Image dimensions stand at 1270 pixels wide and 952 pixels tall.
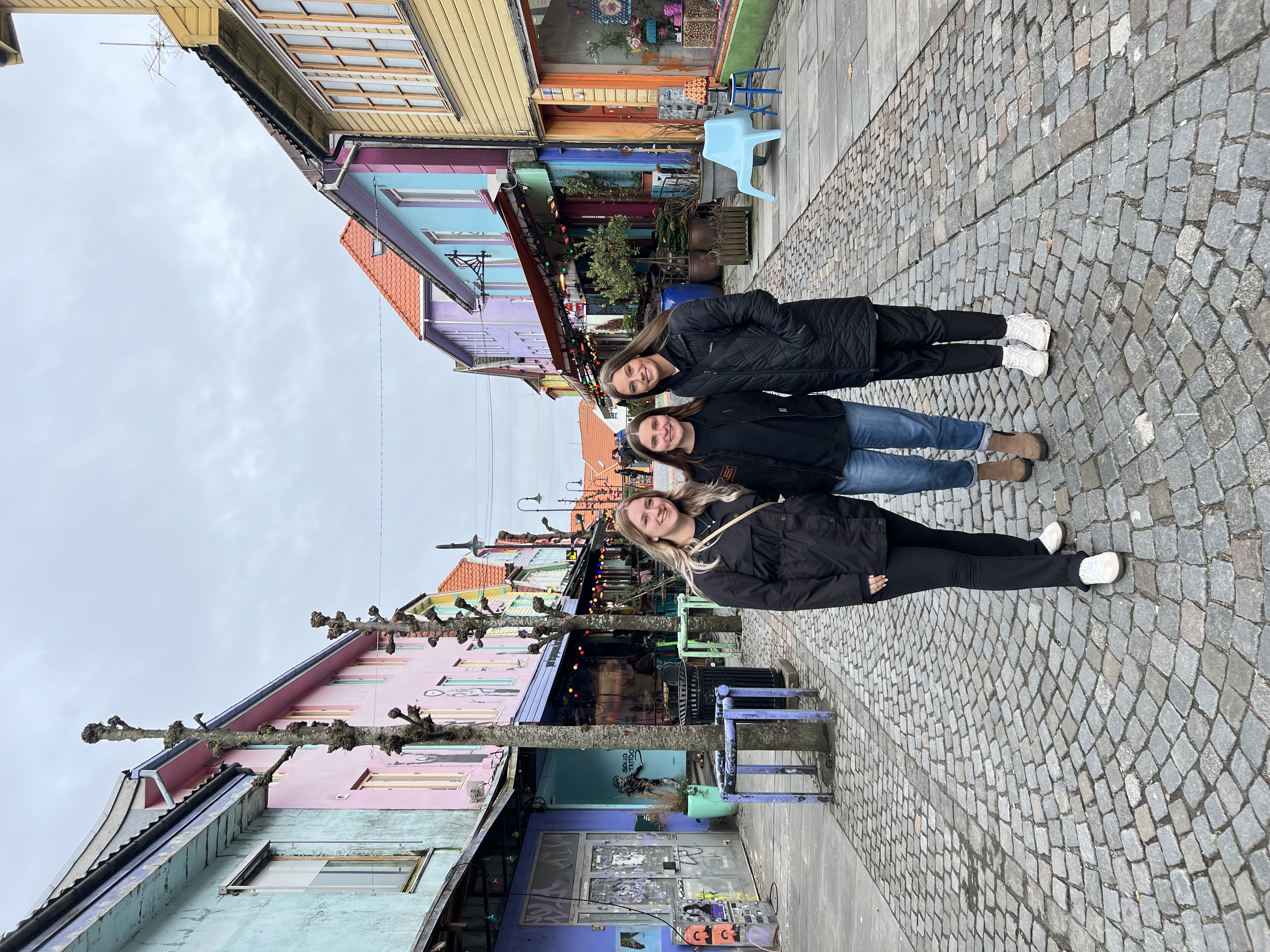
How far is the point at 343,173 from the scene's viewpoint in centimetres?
1147

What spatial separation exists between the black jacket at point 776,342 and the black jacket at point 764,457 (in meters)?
0.11

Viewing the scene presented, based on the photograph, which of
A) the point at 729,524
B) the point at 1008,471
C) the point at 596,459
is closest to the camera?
the point at 729,524

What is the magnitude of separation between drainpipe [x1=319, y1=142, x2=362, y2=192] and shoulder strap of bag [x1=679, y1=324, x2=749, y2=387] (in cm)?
974

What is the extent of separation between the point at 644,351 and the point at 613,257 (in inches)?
397

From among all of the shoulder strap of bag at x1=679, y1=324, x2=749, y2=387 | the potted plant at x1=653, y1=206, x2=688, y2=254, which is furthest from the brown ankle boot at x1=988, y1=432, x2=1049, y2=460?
the potted plant at x1=653, y1=206, x2=688, y2=254

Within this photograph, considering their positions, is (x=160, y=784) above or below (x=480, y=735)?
below

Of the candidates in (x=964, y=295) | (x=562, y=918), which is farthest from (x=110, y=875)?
(x=964, y=295)

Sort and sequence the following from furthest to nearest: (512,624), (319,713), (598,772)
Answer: (319,713)
(598,772)
(512,624)

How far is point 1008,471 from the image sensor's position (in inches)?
181

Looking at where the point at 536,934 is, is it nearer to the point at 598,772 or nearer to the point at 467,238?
the point at 598,772

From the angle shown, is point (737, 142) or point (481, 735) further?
point (737, 142)

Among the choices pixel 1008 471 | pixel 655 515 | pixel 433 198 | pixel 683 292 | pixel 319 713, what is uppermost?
pixel 433 198

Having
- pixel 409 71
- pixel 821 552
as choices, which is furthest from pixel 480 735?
pixel 409 71

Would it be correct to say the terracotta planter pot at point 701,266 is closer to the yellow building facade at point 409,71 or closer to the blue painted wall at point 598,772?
the yellow building facade at point 409,71
